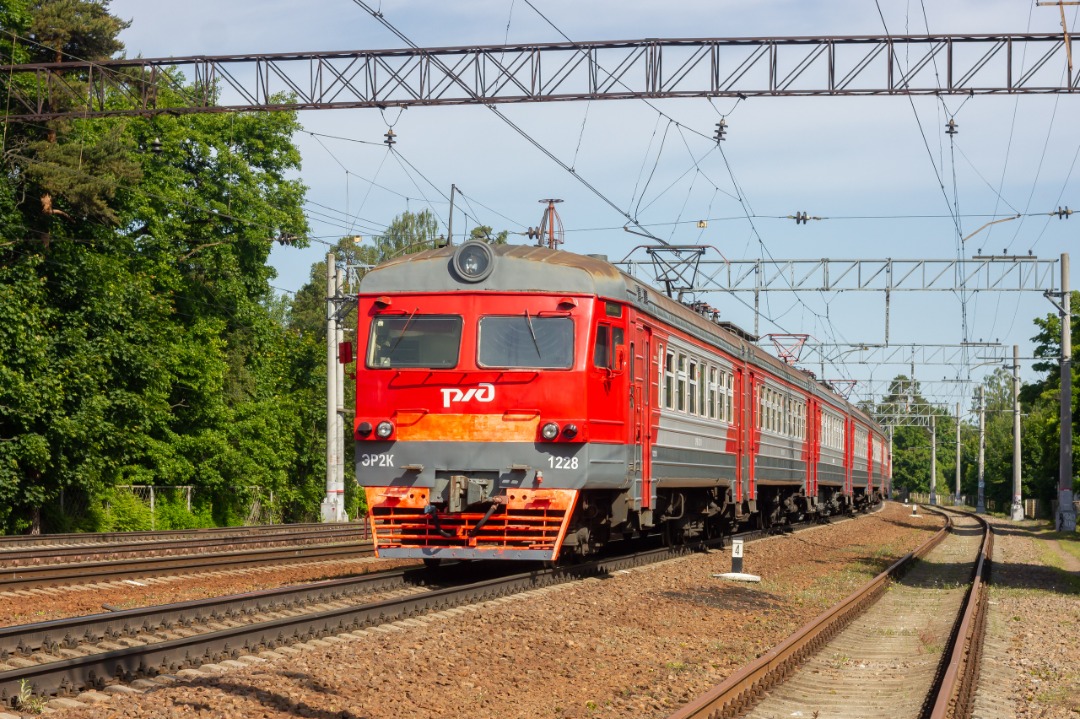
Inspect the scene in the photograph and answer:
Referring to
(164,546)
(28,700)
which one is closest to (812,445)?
(164,546)

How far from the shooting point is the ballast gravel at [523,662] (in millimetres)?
7730

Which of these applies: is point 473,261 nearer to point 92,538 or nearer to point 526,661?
point 526,661

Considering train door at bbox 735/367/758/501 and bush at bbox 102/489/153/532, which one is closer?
train door at bbox 735/367/758/501

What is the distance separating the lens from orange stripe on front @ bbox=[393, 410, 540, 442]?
13.7m

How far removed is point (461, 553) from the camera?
44.3 feet

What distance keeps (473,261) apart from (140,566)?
6.28 m

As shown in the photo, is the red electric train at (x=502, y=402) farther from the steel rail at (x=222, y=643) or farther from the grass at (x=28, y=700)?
the grass at (x=28, y=700)

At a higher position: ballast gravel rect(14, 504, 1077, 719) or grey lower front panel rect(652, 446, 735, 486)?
grey lower front panel rect(652, 446, 735, 486)

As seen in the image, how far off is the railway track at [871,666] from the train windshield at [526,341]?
3.93m

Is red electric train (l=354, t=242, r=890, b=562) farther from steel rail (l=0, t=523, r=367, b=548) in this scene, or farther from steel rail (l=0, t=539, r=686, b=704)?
steel rail (l=0, t=523, r=367, b=548)

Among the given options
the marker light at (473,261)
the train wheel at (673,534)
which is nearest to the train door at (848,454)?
the train wheel at (673,534)

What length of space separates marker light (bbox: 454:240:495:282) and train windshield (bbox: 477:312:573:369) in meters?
0.51

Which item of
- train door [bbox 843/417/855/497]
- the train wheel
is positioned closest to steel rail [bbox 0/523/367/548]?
the train wheel

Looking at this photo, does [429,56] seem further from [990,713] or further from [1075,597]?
[990,713]
